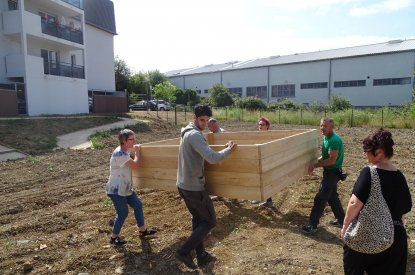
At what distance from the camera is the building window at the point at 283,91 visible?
1948 inches

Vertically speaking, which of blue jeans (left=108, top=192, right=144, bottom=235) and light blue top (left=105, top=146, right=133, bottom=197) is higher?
light blue top (left=105, top=146, right=133, bottom=197)

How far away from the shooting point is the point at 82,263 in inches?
162

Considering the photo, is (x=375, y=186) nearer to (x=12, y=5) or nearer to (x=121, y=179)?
(x=121, y=179)

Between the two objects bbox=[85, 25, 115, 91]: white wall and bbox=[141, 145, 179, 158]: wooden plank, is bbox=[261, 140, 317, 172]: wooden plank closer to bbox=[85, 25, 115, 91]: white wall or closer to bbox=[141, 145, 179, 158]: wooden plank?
bbox=[141, 145, 179, 158]: wooden plank

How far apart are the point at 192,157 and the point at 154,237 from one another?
5.60ft

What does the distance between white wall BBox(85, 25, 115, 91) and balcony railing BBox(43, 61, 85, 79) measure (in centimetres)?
477

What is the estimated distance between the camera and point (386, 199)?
100.0 inches

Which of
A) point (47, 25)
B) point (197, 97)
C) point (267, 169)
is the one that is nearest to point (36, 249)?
point (267, 169)

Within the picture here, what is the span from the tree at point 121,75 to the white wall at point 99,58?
1249cm

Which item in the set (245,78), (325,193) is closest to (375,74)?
(245,78)

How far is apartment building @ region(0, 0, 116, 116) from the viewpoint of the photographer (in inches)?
823

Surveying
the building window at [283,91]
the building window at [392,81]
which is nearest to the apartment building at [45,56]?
the building window at [283,91]

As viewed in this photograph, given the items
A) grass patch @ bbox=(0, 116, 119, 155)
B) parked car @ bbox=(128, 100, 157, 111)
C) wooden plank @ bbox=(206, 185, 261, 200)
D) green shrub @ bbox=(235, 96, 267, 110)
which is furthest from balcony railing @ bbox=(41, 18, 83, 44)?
wooden plank @ bbox=(206, 185, 261, 200)

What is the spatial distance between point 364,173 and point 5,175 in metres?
9.09
